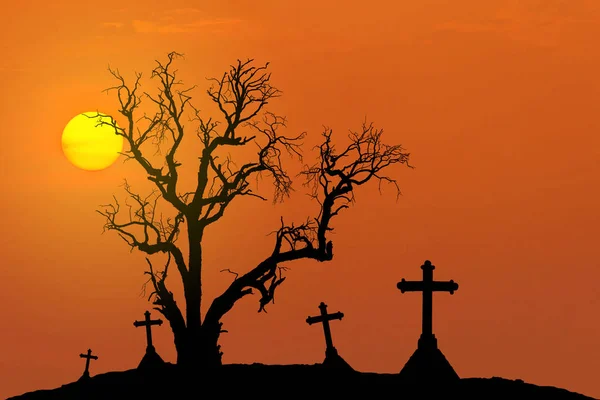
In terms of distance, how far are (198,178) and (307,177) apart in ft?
11.8

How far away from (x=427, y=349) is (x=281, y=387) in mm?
6105

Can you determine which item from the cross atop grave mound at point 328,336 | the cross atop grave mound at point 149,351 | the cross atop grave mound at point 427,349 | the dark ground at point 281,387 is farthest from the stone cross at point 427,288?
the cross atop grave mound at point 149,351

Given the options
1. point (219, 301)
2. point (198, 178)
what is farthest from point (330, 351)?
point (198, 178)

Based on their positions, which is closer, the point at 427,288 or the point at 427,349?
the point at 427,349

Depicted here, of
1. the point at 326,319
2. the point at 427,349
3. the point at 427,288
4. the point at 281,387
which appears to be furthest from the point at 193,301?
the point at 427,349

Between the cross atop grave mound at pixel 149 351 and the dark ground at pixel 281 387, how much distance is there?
3.78m

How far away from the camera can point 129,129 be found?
47.4m

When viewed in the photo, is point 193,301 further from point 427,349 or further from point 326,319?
point 427,349

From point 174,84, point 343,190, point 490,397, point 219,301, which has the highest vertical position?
point 174,84

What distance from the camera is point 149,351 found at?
168 feet

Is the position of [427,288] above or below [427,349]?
above

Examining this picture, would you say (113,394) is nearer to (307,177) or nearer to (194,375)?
(194,375)

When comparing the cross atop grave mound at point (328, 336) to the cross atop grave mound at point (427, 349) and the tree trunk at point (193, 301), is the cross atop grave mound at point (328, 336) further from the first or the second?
the cross atop grave mound at point (427, 349)

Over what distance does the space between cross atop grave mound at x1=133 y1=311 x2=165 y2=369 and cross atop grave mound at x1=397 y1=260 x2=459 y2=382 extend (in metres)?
14.3
